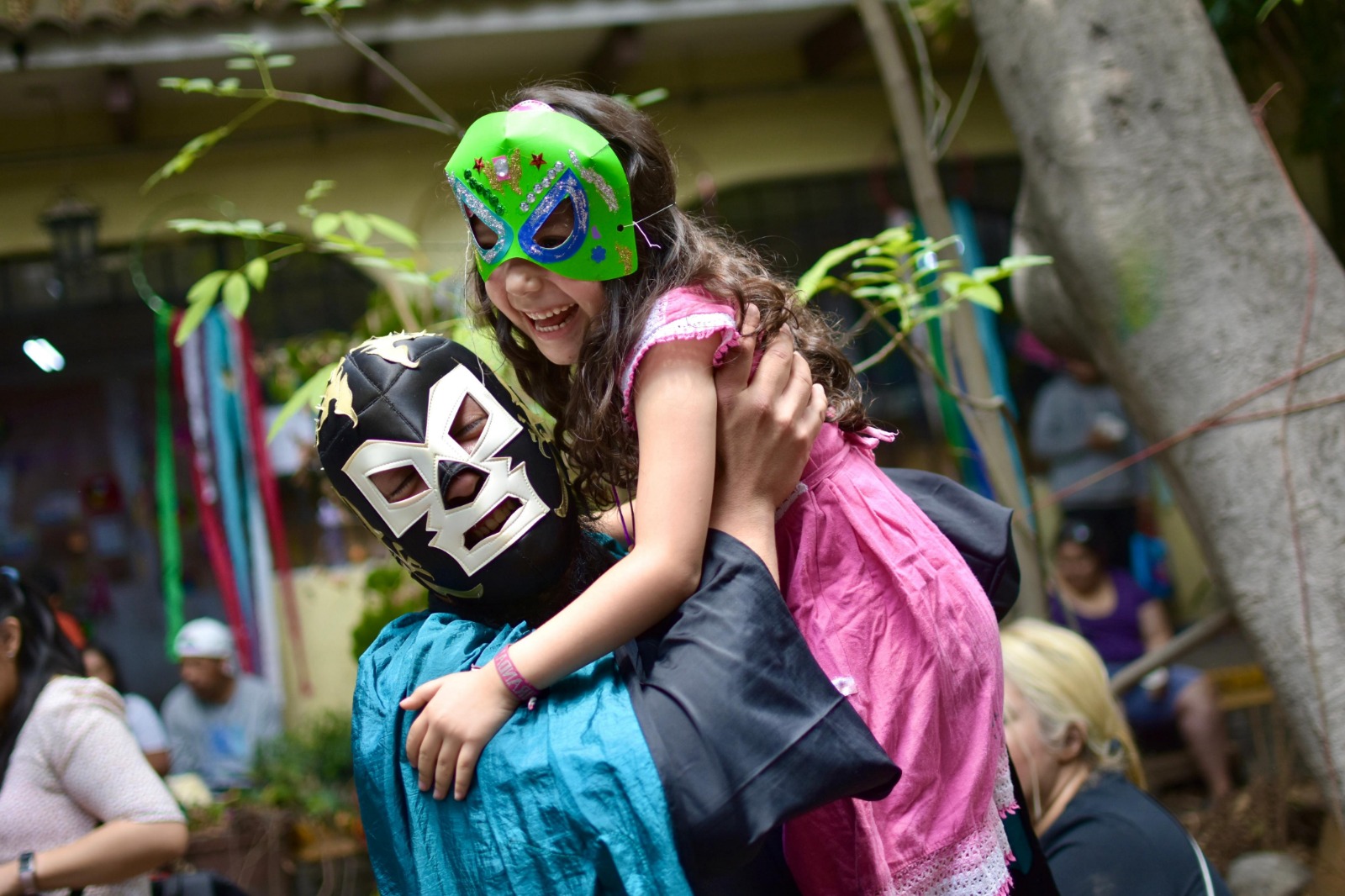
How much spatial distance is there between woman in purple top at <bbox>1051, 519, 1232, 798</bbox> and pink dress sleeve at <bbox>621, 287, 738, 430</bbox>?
4139mm

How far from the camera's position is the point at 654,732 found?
1219 mm

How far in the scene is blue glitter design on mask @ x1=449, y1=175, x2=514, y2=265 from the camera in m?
1.47

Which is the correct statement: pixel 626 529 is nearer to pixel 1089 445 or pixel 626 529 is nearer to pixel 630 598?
pixel 630 598

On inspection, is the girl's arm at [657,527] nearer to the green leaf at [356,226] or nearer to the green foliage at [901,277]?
the green foliage at [901,277]

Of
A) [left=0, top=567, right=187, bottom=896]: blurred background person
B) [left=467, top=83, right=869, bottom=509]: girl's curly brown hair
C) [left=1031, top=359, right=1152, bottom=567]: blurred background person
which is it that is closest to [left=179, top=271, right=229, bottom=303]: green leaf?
[left=0, top=567, right=187, bottom=896]: blurred background person

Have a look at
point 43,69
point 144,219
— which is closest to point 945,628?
point 43,69

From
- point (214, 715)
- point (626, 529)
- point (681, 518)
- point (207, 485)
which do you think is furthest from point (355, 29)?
point (681, 518)

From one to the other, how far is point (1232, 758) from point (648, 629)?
4.94 meters

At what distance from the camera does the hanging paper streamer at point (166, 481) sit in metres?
6.48

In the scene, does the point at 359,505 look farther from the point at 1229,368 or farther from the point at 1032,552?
the point at 1032,552

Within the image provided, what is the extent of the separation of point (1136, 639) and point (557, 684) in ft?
16.4

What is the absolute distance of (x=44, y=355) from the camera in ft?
21.4

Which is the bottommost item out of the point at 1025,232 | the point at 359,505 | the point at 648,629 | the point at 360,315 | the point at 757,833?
the point at 757,833

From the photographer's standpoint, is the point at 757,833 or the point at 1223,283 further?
the point at 1223,283
